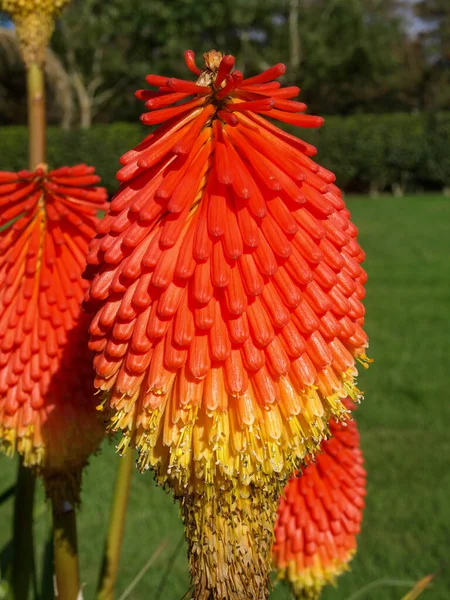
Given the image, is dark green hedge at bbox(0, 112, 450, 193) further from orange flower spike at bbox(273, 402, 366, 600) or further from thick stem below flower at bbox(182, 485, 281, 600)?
thick stem below flower at bbox(182, 485, 281, 600)

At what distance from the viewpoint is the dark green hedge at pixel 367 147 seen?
2431cm

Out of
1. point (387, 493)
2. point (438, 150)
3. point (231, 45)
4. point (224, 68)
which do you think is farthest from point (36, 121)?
point (231, 45)

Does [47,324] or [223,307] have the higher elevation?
[223,307]

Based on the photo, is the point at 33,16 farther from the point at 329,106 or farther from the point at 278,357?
the point at 329,106

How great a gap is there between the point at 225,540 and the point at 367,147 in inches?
1038

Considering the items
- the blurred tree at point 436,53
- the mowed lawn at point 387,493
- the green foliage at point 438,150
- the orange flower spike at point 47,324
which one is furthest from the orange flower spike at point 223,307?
the blurred tree at point 436,53

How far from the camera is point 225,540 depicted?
1055 mm

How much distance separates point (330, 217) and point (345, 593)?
10.9ft

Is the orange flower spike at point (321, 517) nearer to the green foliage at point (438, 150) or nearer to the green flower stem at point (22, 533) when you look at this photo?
the green flower stem at point (22, 533)

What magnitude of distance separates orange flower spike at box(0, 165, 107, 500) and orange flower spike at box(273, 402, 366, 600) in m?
0.65

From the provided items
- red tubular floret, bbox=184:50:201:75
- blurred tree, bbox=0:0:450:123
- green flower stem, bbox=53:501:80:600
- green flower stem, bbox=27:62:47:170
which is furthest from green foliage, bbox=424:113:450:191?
red tubular floret, bbox=184:50:201:75

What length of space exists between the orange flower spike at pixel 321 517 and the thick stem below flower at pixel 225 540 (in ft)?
2.46

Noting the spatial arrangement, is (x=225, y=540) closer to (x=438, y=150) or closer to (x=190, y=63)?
(x=190, y=63)

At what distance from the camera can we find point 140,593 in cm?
391
